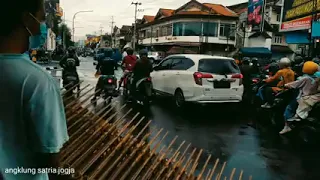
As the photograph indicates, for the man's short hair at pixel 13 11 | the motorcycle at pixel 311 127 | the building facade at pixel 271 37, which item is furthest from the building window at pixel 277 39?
the man's short hair at pixel 13 11

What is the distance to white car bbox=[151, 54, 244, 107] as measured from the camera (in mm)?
8055

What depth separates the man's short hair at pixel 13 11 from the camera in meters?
1.25

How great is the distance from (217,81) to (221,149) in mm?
3033

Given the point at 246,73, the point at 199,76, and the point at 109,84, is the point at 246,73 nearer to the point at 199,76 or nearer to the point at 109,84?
the point at 199,76

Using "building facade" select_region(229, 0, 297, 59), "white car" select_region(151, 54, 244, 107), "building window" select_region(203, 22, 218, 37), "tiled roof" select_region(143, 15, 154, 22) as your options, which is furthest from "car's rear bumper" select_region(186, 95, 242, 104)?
"tiled roof" select_region(143, 15, 154, 22)

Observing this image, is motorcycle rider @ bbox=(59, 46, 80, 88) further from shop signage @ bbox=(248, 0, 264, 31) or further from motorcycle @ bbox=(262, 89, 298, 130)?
shop signage @ bbox=(248, 0, 264, 31)

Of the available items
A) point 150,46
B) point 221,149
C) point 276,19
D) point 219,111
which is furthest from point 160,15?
point 221,149

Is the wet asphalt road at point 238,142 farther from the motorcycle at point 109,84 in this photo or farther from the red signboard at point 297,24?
the red signboard at point 297,24

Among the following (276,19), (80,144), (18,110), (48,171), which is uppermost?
(276,19)

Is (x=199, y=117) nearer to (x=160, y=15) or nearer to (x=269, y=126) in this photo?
(x=269, y=126)

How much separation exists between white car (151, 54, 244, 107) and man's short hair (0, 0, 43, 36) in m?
6.88

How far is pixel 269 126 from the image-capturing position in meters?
7.44

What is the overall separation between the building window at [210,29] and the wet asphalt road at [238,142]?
36.4 metres

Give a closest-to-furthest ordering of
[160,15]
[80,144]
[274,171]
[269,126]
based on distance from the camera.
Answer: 1. [80,144]
2. [274,171]
3. [269,126]
4. [160,15]
